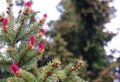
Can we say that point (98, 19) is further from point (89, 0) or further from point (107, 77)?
point (107, 77)

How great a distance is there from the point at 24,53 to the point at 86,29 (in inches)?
528

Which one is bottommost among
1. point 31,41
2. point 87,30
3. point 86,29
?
point 31,41

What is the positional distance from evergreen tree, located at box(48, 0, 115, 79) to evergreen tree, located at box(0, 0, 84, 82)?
1194 centimetres

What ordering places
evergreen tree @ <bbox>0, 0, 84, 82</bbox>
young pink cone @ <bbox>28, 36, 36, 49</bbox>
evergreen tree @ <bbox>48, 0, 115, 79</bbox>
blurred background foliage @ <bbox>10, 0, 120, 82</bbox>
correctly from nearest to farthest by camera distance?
evergreen tree @ <bbox>0, 0, 84, 82</bbox> → young pink cone @ <bbox>28, 36, 36, 49</bbox> → blurred background foliage @ <bbox>10, 0, 120, 82</bbox> → evergreen tree @ <bbox>48, 0, 115, 79</bbox>

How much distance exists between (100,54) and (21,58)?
12400 millimetres

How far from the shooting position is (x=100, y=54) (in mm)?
14938

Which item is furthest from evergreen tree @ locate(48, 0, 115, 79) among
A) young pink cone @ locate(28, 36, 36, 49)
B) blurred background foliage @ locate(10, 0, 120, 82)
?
young pink cone @ locate(28, 36, 36, 49)

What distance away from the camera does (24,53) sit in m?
2.66

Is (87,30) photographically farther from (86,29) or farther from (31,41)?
(31,41)

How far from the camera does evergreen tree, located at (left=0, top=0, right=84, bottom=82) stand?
2.31 metres

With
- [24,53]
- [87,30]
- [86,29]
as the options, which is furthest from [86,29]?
[24,53]

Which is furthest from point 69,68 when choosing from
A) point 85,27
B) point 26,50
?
point 85,27

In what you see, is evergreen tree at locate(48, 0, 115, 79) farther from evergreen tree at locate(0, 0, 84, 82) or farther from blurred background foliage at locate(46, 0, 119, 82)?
evergreen tree at locate(0, 0, 84, 82)

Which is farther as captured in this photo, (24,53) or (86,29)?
(86,29)
